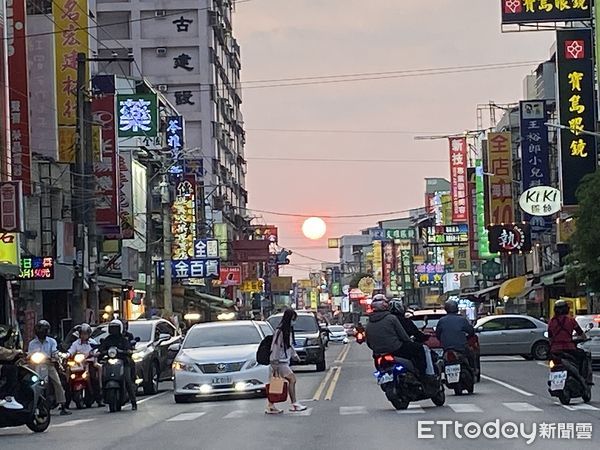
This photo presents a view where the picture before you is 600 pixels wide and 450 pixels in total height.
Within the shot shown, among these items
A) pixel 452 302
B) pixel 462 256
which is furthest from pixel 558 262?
pixel 452 302

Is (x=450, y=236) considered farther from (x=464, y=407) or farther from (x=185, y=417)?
(x=185, y=417)

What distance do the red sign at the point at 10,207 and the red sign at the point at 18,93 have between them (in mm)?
2985

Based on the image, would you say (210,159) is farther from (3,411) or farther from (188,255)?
(3,411)

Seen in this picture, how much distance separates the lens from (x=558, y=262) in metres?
69.7

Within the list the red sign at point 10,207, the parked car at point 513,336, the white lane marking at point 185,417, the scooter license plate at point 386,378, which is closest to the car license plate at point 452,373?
the scooter license plate at point 386,378

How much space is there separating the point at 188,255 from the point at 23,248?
103ft

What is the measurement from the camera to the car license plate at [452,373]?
22922 millimetres

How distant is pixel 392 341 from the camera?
1973 centimetres

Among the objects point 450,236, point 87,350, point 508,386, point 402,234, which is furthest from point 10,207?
point 402,234

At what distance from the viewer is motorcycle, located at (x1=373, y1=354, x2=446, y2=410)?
19750mm

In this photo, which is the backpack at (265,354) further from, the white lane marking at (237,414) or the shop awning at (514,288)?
the shop awning at (514,288)

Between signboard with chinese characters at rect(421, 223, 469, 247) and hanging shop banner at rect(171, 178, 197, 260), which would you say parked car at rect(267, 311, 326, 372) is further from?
signboard with chinese characters at rect(421, 223, 469, 247)

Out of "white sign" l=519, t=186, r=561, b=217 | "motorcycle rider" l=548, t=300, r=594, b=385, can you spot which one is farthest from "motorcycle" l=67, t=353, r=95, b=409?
"white sign" l=519, t=186, r=561, b=217

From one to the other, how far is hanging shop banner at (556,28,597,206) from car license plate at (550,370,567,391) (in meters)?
34.3
